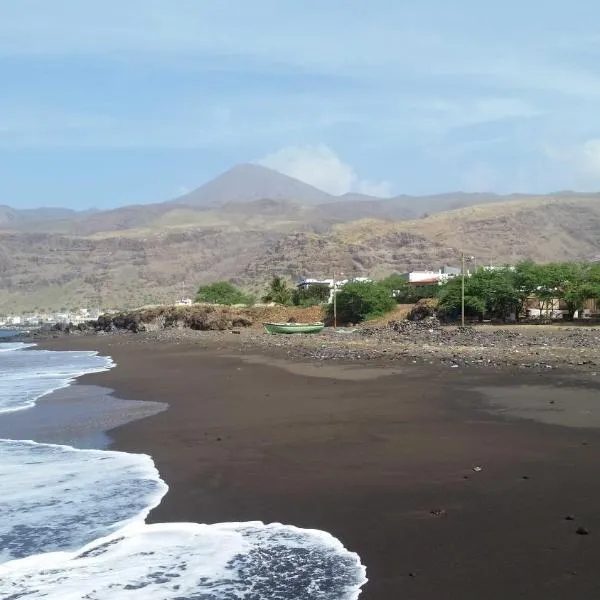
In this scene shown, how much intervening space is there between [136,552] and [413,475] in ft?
13.4

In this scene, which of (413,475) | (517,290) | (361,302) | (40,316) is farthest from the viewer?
(40,316)

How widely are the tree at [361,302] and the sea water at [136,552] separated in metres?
50.5

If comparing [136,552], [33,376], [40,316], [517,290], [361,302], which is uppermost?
[517,290]

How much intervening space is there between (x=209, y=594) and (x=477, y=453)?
→ 5874 millimetres

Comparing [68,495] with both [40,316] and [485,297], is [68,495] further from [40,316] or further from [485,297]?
[40,316]

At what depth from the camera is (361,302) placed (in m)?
61.4

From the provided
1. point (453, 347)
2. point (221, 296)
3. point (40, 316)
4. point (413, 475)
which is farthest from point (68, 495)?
point (40, 316)

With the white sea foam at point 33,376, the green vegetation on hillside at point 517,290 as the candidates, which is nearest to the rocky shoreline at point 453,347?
the green vegetation on hillside at point 517,290

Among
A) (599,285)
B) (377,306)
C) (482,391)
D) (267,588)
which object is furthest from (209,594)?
(377,306)

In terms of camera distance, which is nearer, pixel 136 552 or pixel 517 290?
pixel 136 552

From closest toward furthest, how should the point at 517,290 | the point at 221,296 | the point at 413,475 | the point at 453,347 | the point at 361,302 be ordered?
1. the point at 413,475
2. the point at 453,347
3. the point at 517,290
4. the point at 361,302
5. the point at 221,296

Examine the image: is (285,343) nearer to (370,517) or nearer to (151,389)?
(151,389)

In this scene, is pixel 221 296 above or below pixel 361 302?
below

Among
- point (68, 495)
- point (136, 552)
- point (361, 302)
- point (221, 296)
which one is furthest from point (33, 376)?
point (221, 296)
